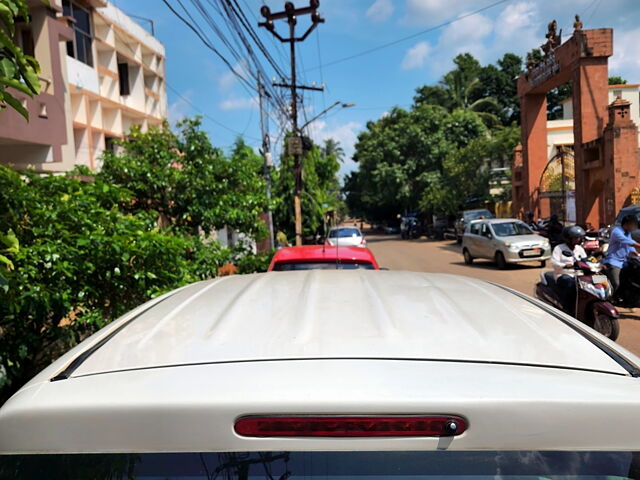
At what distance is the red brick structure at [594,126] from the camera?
19.2 metres

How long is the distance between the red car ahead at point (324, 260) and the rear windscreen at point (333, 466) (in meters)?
4.73

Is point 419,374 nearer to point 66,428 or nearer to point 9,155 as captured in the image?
point 66,428

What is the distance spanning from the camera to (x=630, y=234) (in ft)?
30.0

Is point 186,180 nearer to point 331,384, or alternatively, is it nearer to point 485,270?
point 331,384

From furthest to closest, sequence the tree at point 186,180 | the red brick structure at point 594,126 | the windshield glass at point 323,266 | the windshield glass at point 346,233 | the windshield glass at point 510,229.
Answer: the windshield glass at point 346,233 → the red brick structure at point 594,126 → the windshield glass at point 510,229 → the tree at point 186,180 → the windshield glass at point 323,266

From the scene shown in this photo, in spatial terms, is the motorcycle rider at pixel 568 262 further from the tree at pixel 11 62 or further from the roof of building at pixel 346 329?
the tree at pixel 11 62

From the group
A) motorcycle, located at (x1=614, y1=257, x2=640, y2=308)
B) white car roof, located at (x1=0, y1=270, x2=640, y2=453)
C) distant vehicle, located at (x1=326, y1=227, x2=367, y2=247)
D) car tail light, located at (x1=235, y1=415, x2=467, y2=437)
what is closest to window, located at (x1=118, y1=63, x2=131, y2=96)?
distant vehicle, located at (x1=326, y1=227, x2=367, y2=247)

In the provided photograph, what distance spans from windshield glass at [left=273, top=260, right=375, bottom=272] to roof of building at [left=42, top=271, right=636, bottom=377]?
3731mm

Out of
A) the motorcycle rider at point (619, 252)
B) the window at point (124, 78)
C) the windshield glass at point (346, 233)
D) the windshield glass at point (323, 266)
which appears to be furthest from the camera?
the window at point (124, 78)

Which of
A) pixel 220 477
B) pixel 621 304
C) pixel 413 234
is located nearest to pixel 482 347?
pixel 220 477

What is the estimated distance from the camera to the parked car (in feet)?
54.0

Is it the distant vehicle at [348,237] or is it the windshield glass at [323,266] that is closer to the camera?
the windshield glass at [323,266]

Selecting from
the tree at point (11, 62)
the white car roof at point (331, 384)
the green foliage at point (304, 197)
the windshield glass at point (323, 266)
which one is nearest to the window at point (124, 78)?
the green foliage at point (304, 197)

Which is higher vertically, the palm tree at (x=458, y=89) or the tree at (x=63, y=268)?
the palm tree at (x=458, y=89)
